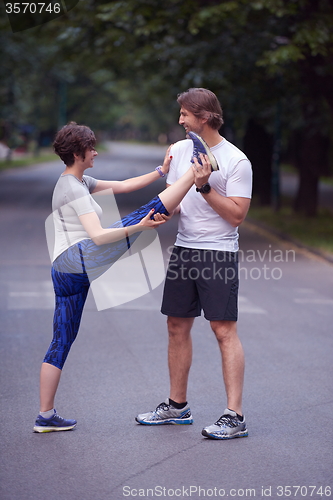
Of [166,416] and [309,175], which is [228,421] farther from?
[309,175]

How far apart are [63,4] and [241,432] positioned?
15.0m

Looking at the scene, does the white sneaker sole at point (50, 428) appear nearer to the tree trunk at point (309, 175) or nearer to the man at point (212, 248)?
the man at point (212, 248)

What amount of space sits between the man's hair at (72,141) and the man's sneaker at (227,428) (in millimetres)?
1751

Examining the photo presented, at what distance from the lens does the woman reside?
4.15m

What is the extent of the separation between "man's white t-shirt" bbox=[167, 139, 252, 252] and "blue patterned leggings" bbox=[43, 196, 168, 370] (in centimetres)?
30

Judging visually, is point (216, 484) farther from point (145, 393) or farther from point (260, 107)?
point (260, 107)

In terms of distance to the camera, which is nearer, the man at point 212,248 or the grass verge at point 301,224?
the man at point 212,248

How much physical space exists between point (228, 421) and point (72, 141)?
1.88 metres

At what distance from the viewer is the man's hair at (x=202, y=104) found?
4199 mm

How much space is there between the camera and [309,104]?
1922 centimetres

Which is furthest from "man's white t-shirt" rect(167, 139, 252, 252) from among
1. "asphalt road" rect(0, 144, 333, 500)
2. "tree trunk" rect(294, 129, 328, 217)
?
"tree trunk" rect(294, 129, 328, 217)

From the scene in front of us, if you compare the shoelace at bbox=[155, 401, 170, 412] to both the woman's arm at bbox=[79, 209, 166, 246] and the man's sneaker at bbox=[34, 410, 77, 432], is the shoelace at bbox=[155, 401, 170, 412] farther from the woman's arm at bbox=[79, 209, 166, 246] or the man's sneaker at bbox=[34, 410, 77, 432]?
the woman's arm at bbox=[79, 209, 166, 246]

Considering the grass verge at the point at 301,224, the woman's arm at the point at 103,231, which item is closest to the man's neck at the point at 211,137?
the woman's arm at the point at 103,231

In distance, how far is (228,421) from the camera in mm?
4391
